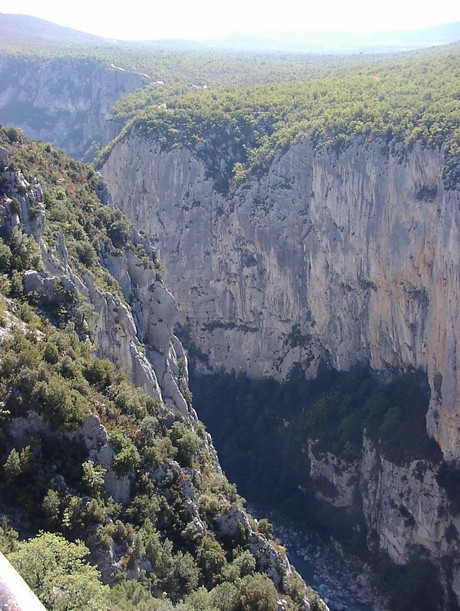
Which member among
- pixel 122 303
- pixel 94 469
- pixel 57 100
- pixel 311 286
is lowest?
pixel 311 286

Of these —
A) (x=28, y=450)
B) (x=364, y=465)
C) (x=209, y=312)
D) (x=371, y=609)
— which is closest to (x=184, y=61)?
(x=209, y=312)

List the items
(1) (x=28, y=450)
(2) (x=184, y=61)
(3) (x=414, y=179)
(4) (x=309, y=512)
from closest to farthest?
(1) (x=28, y=450), (3) (x=414, y=179), (4) (x=309, y=512), (2) (x=184, y=61)

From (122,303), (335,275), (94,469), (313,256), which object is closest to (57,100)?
(313,256)

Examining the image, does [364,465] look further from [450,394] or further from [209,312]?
[209,312]

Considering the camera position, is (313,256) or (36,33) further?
(36,33)

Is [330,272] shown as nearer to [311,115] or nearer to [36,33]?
[311,115]

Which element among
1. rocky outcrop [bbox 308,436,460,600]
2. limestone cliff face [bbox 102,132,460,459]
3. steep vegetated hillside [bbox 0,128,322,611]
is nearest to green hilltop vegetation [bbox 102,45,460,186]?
limestone cliff face [bbox 102,132,460,459]
